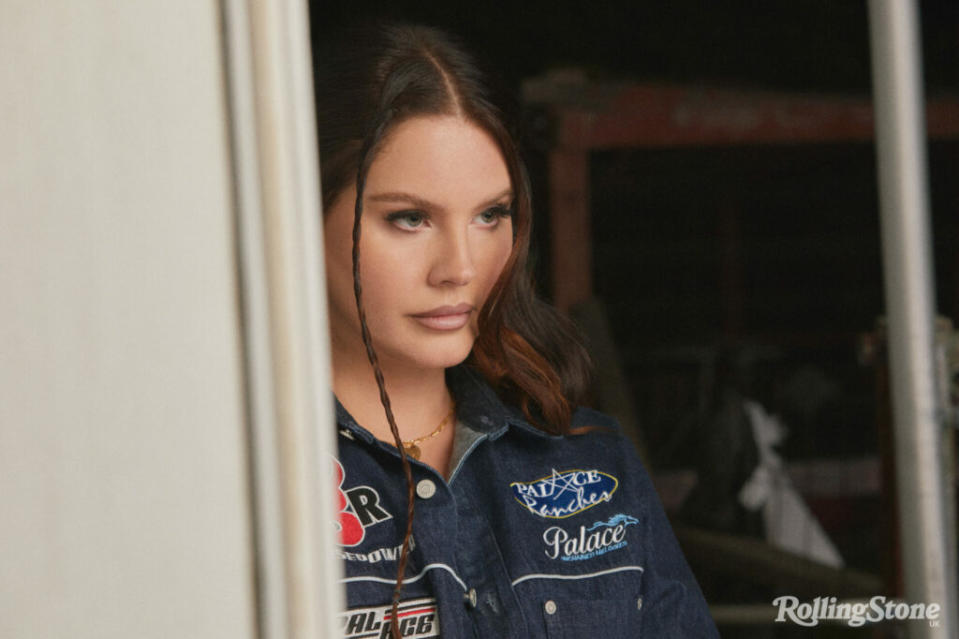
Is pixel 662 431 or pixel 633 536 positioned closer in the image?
pixel 633 536

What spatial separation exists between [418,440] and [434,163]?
1.11 ft

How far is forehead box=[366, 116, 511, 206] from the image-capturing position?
107cm

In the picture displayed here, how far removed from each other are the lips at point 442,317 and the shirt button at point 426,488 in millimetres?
178

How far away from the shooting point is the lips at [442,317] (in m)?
1.09

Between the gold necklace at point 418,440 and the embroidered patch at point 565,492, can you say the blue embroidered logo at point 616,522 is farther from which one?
the gold necklace at point 418,440

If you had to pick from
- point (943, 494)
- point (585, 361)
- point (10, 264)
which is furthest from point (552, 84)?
point (10, 264)

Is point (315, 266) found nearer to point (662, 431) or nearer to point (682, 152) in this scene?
point (662, 431)

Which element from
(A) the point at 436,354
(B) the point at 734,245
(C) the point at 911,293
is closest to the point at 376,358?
(A) the point at 436,354

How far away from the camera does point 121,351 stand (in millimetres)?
643

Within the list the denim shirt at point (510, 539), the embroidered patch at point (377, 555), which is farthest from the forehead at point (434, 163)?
the embroidered patch at point (377, 555)

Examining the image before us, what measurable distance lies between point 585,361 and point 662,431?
3.68m

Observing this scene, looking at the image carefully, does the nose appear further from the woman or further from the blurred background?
the blurred background

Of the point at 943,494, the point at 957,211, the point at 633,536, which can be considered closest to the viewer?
the point at 943,494

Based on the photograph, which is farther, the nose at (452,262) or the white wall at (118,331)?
the nose at (452,262)
